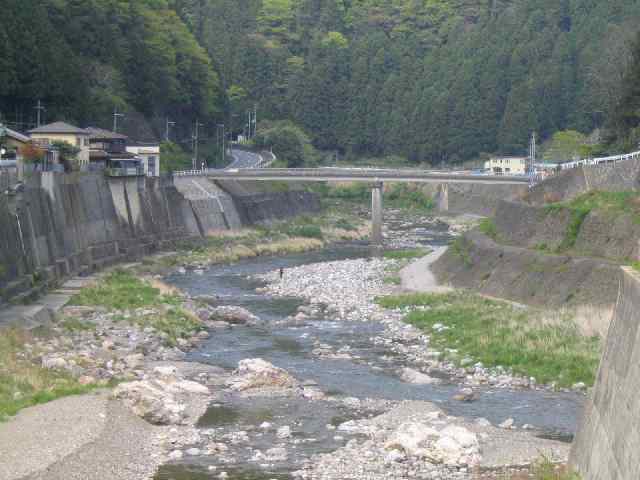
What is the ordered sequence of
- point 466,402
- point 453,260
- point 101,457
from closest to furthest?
1. point 101,457
2. point 466,402
3. point 453,260

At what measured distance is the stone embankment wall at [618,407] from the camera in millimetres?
14930

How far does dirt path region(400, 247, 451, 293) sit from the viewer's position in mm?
49250

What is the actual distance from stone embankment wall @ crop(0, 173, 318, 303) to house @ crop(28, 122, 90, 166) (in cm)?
213

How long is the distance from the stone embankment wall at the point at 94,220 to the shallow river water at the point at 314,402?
8.50 metres

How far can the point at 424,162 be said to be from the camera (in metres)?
131

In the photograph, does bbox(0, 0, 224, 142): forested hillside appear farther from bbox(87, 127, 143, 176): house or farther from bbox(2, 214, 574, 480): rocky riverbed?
bbox(2, 214, 574, 480): rocky riverbed

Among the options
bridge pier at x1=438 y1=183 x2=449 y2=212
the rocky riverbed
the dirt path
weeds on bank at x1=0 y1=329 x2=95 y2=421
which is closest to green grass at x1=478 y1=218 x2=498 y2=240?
the dirt path

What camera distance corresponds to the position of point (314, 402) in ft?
90.0

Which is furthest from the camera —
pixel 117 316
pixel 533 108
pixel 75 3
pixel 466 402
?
pixel 533 108

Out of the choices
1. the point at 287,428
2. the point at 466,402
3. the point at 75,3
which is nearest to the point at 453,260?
the point at 466,402

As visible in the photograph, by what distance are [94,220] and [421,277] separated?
1667 cm

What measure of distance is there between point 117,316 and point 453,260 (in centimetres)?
1976

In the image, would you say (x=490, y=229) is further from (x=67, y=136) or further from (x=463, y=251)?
(x=67, y=136)

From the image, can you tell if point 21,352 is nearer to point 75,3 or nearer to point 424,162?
point 75,3
